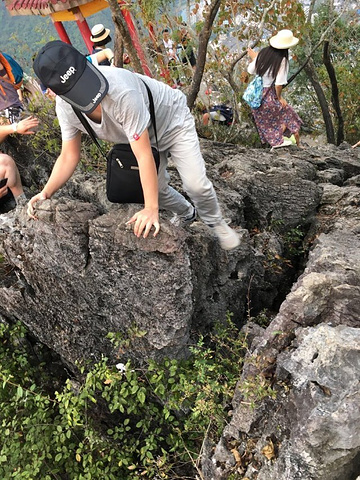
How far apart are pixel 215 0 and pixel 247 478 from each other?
591 cm

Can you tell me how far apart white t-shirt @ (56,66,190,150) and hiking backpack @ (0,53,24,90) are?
3.59 metres

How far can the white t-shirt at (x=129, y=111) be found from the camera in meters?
2.94

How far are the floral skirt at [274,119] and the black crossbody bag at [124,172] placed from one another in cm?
449

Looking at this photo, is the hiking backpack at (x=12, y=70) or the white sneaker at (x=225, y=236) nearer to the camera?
the white sneaker at (x=225, y=236)

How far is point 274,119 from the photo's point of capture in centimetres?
785

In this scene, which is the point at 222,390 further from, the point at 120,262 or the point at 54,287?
the point at 54,287

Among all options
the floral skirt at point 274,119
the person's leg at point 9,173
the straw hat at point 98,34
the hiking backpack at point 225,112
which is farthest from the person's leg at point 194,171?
the hiking backpack at point 225,112

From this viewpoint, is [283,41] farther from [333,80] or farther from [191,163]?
[333,80]

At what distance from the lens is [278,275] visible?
555cm

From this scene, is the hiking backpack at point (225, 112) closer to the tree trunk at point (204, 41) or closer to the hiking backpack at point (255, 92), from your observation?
the hiking backpack at point (255, 92)

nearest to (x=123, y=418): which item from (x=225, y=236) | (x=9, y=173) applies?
(x=225, y=236)

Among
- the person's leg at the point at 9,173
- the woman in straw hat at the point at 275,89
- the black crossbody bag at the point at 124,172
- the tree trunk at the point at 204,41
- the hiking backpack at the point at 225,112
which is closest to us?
the black crossbody bag at the point at 124,172

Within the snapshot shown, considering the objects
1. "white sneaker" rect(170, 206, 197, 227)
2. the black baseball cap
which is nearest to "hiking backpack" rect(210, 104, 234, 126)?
"white sneaker" rect(170, 206, 197, 227)

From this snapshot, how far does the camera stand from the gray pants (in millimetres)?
3814
